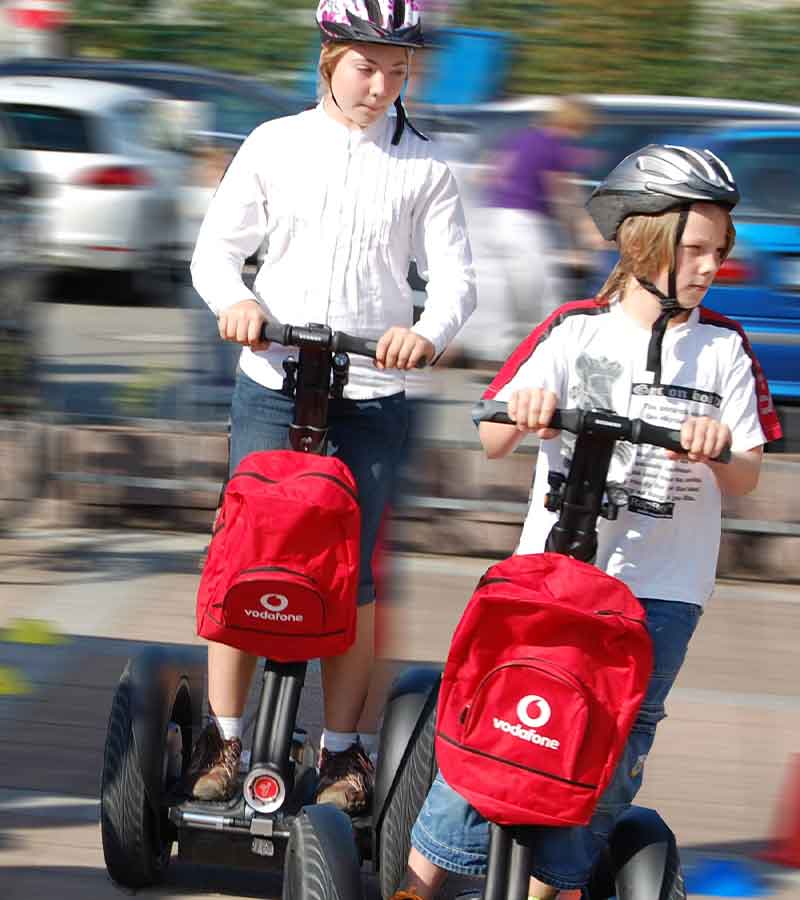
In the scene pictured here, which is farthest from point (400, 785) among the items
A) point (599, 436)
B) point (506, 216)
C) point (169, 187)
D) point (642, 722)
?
point (169, 187)

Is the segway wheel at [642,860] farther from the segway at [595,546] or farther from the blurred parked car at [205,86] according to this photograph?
the blurred parked car at [205,86]

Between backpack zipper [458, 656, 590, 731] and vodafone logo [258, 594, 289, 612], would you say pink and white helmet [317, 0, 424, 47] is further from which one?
backpack zipper [458, 656, 590, 731]

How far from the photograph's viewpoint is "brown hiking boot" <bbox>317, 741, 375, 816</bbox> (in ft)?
12.5

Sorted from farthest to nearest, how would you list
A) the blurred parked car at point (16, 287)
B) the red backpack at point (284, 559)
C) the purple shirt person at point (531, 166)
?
the purple shirt person at point (531, 166)
the blurred parked car at point (16, 287)
the red backpack at point (284, 559)

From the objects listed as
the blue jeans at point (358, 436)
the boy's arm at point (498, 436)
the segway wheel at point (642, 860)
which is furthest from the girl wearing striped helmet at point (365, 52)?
the segway wheel at point (642, 860)

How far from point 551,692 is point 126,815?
1.28 metres

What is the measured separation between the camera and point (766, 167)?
8.94 m

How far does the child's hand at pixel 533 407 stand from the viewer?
293cm

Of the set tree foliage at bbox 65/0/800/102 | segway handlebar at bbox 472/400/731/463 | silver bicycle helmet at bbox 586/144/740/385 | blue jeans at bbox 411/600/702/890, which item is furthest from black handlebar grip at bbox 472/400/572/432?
tree foliage at bbox 65/0/800/102

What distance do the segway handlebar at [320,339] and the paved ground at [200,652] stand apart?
2.67ft

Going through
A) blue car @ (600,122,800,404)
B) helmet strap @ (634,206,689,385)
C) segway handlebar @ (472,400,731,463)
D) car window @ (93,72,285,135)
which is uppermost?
helmet strap @ (634,206,689,385)

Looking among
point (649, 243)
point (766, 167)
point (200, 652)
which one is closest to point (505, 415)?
point (649, 243)

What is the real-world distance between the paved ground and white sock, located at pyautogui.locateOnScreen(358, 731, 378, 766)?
188mm

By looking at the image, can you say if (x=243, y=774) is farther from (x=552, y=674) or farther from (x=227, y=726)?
(x=552, y=674)
